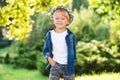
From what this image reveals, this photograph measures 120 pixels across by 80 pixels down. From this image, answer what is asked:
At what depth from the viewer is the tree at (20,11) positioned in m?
9.67

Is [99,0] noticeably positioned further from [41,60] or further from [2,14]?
[41,60]

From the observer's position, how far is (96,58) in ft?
68.1

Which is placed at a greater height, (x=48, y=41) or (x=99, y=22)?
(x=48, y=41)

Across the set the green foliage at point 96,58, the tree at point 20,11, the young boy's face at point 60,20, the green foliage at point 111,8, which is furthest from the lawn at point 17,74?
the young boy's face at point 60,20

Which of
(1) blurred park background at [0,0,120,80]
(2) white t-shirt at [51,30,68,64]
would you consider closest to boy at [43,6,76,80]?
(2) white t-shirt at [51,30,68,64]

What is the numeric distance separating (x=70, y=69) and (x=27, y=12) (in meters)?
4.22

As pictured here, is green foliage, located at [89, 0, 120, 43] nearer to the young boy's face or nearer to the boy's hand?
the young boy's face

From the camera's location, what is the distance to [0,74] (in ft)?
76.3

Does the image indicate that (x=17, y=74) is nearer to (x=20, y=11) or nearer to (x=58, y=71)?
(x=20, y=11)

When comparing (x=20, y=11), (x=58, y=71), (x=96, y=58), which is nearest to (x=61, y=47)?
(x=58, y=71)

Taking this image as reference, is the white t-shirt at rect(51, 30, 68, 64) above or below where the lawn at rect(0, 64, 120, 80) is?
above

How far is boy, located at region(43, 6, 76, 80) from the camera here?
5.96 meters

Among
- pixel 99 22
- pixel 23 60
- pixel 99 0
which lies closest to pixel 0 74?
pixel 23 60

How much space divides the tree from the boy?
12.2ft
